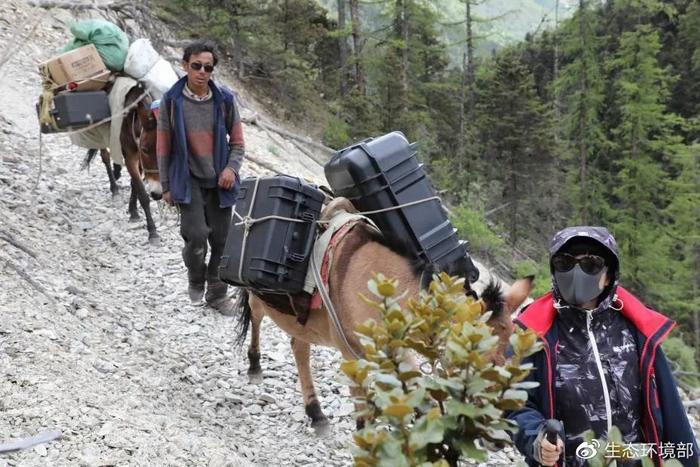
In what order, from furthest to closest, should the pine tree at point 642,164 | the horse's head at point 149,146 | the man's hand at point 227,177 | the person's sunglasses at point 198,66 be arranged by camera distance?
the pine tree at point 642,164 < the horse's head at point 149,146 < the man's hand at point 227,177 < the person's sunglasses at point 198,66

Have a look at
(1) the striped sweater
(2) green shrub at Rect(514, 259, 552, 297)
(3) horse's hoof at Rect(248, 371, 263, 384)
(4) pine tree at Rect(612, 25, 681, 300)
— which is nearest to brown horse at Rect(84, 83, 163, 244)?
(1) the striped sweater

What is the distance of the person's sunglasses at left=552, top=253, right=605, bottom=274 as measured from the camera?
255 centimetres

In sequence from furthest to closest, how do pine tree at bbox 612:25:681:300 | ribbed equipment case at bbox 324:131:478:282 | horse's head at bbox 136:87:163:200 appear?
pine tree at bbox 612:25:681:300, horse's head at bbox 136:87:163:200, ribbed equipment case at bbox 324:131:478:282

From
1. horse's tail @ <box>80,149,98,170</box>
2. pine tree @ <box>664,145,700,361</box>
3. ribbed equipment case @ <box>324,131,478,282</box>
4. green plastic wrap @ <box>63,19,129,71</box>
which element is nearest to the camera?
ribbed equipment case @ <box>324,131,478,282</box>

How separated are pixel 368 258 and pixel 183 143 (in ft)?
8.03

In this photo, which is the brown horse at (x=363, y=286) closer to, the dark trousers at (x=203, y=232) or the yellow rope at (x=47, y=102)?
the dark trousers at (x=203, y=232)

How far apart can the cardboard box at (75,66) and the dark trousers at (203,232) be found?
3.41 m

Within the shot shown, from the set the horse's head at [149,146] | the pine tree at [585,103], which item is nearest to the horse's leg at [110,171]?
the horse's head at [149,146]

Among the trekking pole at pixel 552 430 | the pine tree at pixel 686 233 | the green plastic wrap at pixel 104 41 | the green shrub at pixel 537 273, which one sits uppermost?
the green plastic wrap at pixel 104 41

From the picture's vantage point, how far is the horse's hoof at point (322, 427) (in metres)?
5.04

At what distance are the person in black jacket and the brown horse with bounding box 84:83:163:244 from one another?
5.23 m

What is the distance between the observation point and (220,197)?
19.5ft

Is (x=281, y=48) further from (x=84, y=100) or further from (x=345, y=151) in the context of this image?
(x=345, y=151)

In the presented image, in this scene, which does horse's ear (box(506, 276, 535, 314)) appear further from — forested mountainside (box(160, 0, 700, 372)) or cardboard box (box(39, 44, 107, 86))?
forested mountainside (box(160, 0, 700, 372))
